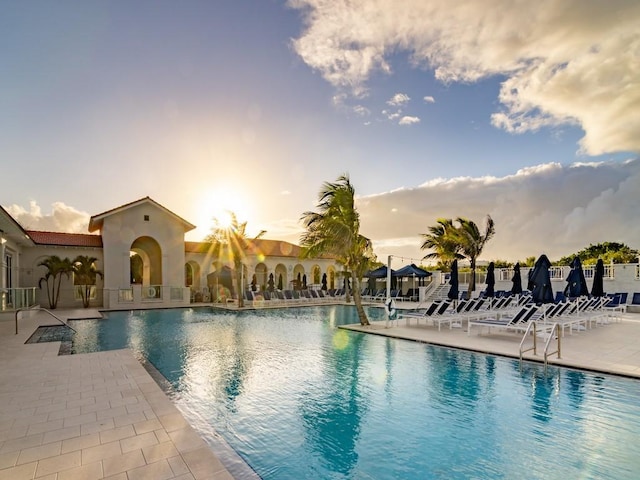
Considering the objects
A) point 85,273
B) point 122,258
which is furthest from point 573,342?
point 85,273

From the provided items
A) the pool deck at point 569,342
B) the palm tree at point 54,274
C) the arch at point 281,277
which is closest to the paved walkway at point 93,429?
the pool deck at point 569,342

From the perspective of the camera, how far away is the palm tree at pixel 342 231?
1363 cm

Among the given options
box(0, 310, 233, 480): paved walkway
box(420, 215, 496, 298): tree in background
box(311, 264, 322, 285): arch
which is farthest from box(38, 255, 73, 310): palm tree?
box(420, 215, 496, 298): tree in background

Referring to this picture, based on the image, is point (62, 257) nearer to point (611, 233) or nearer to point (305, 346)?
point (305, 346)

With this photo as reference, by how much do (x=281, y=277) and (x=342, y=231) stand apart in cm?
2352

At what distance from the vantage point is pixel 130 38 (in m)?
11.8

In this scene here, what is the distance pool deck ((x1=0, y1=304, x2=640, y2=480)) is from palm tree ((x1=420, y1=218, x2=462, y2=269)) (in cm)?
1495

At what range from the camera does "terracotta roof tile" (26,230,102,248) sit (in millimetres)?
22312

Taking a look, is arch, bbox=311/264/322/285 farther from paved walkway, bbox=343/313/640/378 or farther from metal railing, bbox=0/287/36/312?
metal railing, bbox=0/287/36/312

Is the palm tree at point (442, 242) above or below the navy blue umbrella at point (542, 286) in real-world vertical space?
above

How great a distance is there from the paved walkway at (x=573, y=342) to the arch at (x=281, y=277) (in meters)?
21.9

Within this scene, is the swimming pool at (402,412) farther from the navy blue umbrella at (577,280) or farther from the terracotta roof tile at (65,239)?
the terracotta roof tile at (65,239)

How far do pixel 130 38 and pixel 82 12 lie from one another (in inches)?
56.8

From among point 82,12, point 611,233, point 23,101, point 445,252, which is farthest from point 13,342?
point 611,233
